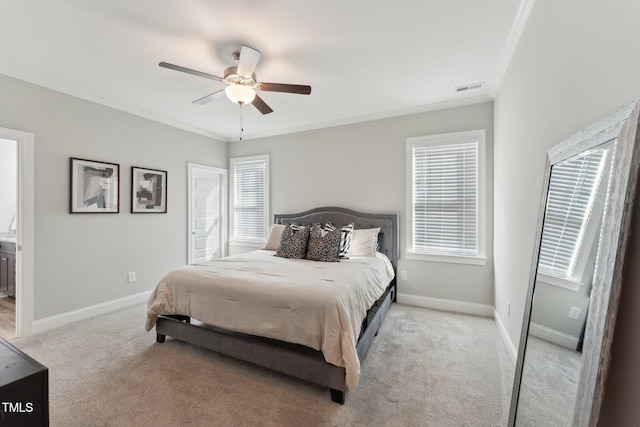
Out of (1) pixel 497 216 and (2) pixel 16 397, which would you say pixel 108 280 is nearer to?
(2) pixel 16 397

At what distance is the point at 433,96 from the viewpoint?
3.38 m

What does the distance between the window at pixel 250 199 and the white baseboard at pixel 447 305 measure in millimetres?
2658

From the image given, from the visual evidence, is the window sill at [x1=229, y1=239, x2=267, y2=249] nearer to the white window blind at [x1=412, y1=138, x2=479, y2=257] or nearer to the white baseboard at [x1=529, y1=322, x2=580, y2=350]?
the white window blind at [x1=412, y1=138, x2=479, y2=257]

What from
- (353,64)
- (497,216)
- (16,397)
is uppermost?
(353,64)

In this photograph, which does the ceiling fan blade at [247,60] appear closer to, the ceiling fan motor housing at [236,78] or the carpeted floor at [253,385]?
the ceiling fan motor housing at [236,78]

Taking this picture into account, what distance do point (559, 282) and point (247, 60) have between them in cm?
250

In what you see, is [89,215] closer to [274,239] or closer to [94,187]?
[94,187]

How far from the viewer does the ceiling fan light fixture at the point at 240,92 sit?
237 centimetres

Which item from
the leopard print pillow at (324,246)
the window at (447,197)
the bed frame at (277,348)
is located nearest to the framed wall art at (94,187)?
the bed frame at (277,348)

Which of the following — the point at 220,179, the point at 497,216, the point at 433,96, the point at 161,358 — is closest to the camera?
the point at 161,358

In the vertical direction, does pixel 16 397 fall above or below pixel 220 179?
below

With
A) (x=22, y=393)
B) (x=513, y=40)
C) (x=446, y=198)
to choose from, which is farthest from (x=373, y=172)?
(x=22, y=393)

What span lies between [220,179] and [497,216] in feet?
15.1

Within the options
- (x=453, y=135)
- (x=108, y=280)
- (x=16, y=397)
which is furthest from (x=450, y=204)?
(x=108, y=280)
